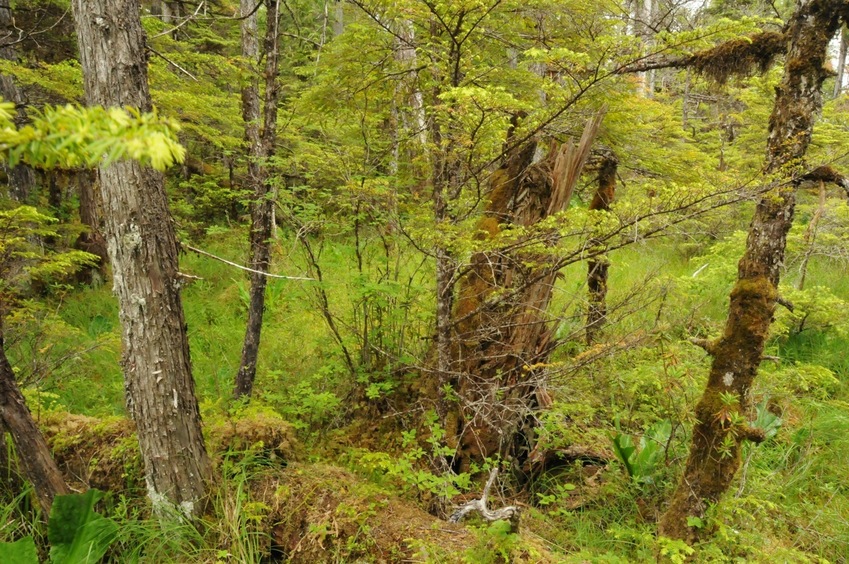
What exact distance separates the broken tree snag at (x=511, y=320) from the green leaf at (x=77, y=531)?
8.72ft

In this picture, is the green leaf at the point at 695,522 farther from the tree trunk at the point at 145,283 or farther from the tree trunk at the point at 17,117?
the tree trunk at the point at 17,117

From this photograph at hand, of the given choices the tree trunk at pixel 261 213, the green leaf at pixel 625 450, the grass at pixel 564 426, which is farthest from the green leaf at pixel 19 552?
the green leaf at pixel 625 450

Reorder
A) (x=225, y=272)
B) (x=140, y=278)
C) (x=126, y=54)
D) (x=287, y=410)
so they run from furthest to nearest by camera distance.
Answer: (x=225, y=272)
(x=287, y=410)
(x=140, y=278)
(x=126, y=54)

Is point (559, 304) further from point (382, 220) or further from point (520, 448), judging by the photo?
point (382, 220)

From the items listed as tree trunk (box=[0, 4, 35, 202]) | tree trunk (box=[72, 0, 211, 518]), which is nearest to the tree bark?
tree trunk (box=[0, 4, 35, 202])

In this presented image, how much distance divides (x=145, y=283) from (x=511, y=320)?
3060 mm

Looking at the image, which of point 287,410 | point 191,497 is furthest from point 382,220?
point 191,497

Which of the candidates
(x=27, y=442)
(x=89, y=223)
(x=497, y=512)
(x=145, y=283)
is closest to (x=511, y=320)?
(x=497, y=512)

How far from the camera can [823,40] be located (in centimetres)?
306

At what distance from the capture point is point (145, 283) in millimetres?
2754

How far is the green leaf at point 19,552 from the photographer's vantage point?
97.0 inches

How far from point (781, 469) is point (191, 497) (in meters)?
5.10

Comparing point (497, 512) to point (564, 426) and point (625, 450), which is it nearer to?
point (564, 426)

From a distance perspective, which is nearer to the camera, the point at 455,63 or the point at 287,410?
the point at 455,63
